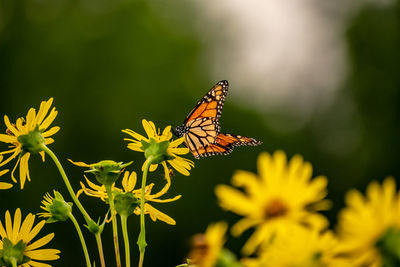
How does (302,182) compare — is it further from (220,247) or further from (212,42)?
(212,42)

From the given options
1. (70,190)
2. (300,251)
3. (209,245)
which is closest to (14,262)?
(70,190)

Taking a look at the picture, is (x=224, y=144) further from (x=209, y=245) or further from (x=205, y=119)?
(x=209, y=245)

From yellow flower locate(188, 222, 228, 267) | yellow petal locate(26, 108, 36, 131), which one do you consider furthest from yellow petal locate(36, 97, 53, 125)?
yellow flower locate(188, 222, 228, 267)

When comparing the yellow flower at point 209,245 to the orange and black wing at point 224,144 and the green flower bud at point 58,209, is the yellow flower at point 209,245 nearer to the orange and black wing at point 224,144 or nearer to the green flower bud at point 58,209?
the green flower bud at point 58,209

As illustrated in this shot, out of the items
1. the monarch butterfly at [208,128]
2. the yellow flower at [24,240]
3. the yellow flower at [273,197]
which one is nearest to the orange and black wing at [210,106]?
the monarch butterfly at [208,128]

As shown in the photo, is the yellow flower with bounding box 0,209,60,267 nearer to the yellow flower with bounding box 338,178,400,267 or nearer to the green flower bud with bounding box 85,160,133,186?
the green flower bud with bounding box 85,160,133,186

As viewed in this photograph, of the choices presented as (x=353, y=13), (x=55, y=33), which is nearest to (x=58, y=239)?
(x=55, y=33)
